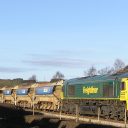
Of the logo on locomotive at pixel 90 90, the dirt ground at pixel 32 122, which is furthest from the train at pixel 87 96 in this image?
the dirt ground at pixel 32 122

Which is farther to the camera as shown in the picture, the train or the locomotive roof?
the locomotive roof

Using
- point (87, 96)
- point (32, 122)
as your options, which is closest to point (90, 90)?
point (87, 96)

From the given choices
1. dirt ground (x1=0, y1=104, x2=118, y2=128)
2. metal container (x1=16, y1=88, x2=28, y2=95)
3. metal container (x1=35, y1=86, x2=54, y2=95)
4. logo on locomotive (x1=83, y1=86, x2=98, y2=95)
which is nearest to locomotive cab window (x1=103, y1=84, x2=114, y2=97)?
logo on locomotive (x1=83, y1=86, x2=98, y2=95)

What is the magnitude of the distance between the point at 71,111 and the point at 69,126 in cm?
1899

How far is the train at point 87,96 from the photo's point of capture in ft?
148

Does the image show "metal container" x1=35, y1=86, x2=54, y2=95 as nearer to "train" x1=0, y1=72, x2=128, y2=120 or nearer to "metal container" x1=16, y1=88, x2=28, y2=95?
"train" x1=0, y1=72, x2=128, y2=120

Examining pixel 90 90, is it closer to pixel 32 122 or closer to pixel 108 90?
pixel 108 90

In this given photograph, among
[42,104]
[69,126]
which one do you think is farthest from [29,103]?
[69,126]

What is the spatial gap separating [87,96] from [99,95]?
2.92 m

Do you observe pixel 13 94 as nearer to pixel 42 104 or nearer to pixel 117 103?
pixel 42 104

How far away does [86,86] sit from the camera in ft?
173

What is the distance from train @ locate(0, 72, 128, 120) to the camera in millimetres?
45031

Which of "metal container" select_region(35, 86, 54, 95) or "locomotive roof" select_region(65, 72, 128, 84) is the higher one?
"locomotive roof" select_region(65, 72, 128, 84)

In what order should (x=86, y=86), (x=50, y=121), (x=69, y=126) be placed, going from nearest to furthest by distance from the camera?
(x=69, y=126), (x=50, y=121), (x=86, y=86)
